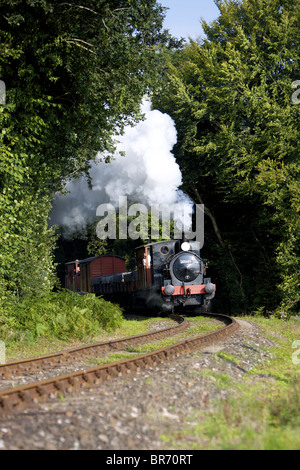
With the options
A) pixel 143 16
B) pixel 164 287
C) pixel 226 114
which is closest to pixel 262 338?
pixel 164 287

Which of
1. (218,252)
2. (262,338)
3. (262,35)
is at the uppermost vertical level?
(262,35)

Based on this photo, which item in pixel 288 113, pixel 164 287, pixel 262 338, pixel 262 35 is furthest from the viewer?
pixel 262 35

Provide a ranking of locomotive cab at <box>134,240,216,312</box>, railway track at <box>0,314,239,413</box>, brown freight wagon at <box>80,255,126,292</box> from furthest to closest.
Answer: brown freight wagon at <box>80,255,126,292</box> → locomotive cab at <box>134,240,216,312</box> → railway track at <box>0,314,239,413</box>

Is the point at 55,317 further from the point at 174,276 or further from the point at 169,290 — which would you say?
the point at 174,276

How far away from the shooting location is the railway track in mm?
5590

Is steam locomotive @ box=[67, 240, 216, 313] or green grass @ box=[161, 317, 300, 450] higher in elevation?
steam locomotive @ box=[67, 240, 216, 313]

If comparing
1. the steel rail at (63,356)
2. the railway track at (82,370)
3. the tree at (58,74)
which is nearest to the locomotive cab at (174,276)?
the railway track at (82,370)

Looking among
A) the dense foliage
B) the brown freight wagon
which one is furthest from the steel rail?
the brown freight wagon

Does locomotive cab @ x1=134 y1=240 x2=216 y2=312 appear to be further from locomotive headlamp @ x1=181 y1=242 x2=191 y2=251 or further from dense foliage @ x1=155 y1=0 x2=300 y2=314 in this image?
dense foliage @ x1=155 y1=0 x2=300 y2=314

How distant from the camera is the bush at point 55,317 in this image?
11.2 metres

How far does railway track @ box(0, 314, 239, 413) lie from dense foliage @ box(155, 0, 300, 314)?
8.53m

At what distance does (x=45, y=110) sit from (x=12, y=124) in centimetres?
149
